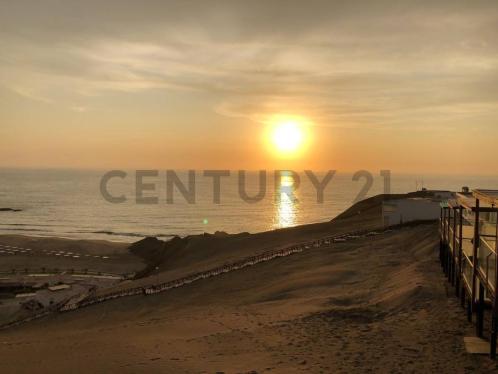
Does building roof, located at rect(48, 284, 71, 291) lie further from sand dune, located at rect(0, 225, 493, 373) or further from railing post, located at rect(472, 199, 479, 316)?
railing post, located at rect(472, 199, 479, 316)

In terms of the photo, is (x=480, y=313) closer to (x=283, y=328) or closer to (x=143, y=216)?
(x=283, y=328)

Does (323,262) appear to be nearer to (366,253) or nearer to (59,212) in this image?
(366,253)

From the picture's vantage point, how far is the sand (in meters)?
12.7

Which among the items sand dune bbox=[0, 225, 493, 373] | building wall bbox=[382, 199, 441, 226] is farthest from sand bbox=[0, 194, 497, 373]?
building wall bbox=[382, 199, 441, 226]

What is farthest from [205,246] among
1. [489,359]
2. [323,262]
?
[489,359]

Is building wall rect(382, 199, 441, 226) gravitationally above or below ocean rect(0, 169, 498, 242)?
above

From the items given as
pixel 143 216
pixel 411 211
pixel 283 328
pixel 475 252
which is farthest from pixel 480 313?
pixel 143 216

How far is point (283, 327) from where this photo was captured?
16.3 m

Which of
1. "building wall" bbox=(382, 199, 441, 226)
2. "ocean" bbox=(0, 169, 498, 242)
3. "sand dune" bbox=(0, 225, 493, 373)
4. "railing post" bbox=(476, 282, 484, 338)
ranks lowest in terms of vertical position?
"ocean" bbox=(0, 169, 498, 242)

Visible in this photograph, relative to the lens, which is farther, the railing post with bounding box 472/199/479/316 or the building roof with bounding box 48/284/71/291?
the building roof with bounding box 48/284/71/291

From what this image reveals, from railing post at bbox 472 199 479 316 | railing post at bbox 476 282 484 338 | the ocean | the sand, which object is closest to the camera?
railing post at bbox 476 282 484 338

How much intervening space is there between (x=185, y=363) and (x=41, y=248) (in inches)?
2212

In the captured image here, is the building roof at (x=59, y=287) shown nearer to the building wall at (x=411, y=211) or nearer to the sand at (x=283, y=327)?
the sand at (x=283, y=327)

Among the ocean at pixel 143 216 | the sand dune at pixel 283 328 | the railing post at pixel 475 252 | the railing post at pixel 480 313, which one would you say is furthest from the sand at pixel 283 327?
the ocean at pixel 143 216
